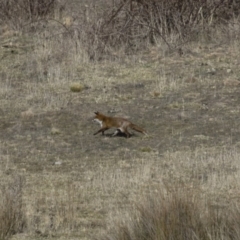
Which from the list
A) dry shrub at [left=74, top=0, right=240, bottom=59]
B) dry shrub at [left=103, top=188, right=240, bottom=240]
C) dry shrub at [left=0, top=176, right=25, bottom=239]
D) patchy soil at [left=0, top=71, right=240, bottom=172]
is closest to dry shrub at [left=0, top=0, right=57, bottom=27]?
dry shrub at [left=74, top=0, right=240, bottom=59]

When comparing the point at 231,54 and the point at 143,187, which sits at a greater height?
the point at 143,187

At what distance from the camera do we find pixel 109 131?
45.6 ft

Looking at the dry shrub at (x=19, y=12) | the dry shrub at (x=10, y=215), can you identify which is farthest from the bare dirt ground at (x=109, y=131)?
the dry shrub at (x=19, y=12)

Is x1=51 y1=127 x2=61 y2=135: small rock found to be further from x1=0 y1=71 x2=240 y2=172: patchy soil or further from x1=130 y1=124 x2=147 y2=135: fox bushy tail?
x1=130 y1=124 x2=147 y2=135: fox bushy tail

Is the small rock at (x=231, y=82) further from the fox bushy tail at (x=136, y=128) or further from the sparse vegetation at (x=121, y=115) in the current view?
the fox bushy tail at (x=136, y=128)

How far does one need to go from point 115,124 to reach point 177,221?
600 centimetres

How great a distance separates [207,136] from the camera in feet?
43.5

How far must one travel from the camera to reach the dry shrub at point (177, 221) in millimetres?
7383

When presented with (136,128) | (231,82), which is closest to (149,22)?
(231,82)

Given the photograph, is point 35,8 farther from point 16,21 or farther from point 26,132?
point 26,132

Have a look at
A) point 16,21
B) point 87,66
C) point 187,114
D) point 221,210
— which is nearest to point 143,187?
point 221,210

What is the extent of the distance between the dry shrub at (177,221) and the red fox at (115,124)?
5.56 m

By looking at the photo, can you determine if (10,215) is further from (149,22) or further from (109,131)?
(149,22)

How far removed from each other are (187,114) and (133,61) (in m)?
3.91
